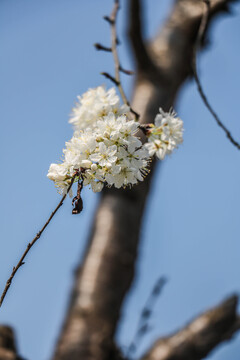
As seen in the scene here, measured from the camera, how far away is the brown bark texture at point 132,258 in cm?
215

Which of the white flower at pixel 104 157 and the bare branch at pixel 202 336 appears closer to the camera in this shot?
the white flower at pixel 104 157

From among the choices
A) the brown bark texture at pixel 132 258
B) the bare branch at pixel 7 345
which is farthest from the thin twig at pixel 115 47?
the bare branch at pixel 7 345

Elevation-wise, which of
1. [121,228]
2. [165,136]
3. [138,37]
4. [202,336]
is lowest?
[202,336]

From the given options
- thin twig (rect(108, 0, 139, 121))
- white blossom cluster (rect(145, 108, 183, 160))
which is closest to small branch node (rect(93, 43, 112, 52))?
thin twig (rect(108, 0, 139, 121))

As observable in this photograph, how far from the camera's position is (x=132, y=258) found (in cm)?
255

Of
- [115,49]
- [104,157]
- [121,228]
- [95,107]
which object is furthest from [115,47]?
[121,228]

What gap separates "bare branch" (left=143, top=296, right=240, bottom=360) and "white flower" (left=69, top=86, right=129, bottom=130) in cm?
128

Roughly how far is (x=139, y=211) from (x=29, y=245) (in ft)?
5.98

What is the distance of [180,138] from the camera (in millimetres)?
1339

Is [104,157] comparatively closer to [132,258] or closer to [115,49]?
[115,49]

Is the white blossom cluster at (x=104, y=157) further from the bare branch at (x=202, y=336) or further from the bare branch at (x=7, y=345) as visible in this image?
Answer: the bare branch at (x=202, y=336)

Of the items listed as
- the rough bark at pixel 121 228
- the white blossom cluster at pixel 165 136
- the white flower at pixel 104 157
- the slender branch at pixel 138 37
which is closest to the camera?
the white flower at pixel 104 157

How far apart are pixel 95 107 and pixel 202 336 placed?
1357mm

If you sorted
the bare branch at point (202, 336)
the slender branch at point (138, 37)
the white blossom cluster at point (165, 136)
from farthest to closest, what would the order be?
the slender branch at point (138, 37) → the bare branch at point (202, 336) → the white blossom cluster at point (165, 136)
